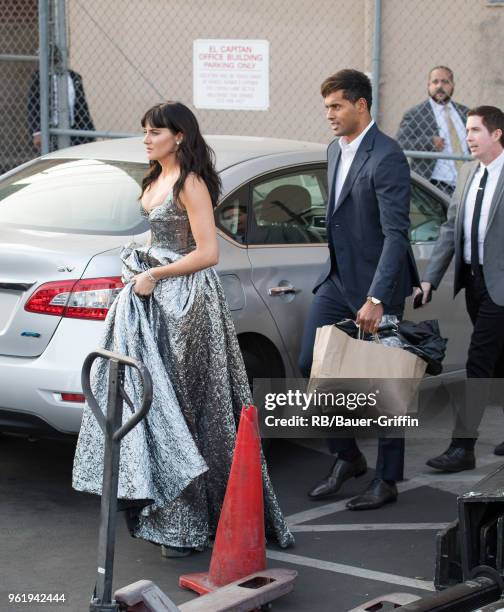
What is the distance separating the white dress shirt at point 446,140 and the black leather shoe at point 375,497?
4199 millimetres

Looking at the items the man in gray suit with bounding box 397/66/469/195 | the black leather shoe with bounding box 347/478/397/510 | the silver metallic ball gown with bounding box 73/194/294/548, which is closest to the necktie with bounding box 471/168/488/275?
the black leather shoe with bounding box 347/478/397/510

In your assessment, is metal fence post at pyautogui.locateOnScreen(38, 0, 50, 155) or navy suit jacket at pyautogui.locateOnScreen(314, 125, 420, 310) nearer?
navy suit jacket at pyautogui.locateOnScreen(314, 125, 420, 310)

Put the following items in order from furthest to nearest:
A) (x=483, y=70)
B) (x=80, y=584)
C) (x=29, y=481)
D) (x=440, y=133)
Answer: (x=483, y=70) < (x=440, y=133) < (x=29, y=481) < (x=80, y=584)

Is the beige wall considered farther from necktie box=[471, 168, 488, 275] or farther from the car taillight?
the car taillight

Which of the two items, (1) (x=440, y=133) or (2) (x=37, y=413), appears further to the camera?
(1) (x=440, y=133)

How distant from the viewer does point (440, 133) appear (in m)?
9.03

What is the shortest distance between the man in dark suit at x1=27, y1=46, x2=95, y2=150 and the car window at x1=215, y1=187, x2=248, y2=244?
3.90 meters

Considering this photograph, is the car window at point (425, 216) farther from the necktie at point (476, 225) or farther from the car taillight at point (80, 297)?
the car taillight at point (80, 297)

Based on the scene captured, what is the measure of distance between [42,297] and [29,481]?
1157mm

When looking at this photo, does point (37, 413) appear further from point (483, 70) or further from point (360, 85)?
point (483, 70)

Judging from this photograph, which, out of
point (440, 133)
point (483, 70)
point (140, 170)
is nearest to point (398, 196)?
point (140, 170)

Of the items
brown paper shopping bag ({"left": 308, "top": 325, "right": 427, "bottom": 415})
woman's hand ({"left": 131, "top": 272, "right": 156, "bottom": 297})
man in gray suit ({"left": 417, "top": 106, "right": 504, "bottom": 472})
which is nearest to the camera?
woman's hand ({"left": 131, "top": 272, "right": 156, "bottom": 297})

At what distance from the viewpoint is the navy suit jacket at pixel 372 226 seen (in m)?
5.12

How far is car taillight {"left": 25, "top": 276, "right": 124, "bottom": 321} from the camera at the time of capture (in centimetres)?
494
